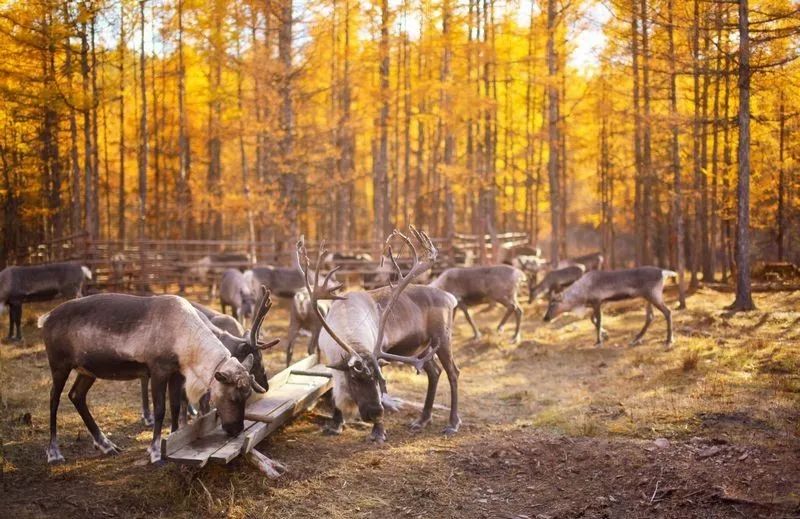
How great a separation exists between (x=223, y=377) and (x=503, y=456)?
273 cm

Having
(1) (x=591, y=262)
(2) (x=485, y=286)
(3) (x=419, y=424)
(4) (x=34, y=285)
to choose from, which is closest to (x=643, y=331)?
(2) (x=485, y=286)

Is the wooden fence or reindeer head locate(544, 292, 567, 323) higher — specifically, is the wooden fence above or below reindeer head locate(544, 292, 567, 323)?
above

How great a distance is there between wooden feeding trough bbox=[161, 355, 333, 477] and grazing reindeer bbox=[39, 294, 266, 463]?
18cm

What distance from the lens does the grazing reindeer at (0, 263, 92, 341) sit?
1168cm

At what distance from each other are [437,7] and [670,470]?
590 inches

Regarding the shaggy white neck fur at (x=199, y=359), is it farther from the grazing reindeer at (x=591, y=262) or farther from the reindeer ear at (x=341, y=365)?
the grazing reindeer at (x=591, y=262)

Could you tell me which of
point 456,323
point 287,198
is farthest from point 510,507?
point 287,198

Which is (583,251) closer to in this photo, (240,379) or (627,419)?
(627,419)

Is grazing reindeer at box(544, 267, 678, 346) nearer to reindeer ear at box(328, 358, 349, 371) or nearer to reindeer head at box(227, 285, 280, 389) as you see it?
reindeer ear at box(328, 358, 349, 371)

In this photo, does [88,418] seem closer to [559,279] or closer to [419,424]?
[419,424]

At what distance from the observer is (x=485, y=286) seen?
13398mm

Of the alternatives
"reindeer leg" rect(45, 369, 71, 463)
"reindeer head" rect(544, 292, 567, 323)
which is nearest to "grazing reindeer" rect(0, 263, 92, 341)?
"reindeer leg" rect(45, 369, 71, 463)

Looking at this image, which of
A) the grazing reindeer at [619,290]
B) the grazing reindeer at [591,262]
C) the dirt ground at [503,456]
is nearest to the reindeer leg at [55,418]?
the dirt ground at [503,456]

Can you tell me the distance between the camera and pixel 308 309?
1107 centimetres
